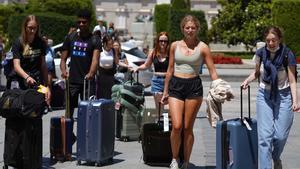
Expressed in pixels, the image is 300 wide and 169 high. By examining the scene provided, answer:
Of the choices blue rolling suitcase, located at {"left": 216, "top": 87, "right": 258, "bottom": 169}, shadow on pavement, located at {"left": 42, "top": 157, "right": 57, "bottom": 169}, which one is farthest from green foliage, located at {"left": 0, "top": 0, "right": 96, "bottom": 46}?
blue rolling suitcase, located at {"left": 216, "top": 87, "right": 258, "bottom": 169}

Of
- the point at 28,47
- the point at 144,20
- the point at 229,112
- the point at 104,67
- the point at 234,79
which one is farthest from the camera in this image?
the point at 144,20

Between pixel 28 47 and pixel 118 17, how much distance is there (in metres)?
62.5

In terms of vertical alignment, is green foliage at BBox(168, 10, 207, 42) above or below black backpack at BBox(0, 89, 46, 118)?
below

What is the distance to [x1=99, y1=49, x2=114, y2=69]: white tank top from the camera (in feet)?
44.4

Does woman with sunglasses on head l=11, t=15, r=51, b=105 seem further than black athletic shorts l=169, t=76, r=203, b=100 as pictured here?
Yes

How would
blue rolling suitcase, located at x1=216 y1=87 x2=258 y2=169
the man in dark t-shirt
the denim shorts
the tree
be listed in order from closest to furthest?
blue rolling suitcase, located at x1=216 y1=87 x2=258 y2=169, the man in dark t-shirt, the denim shorts, the tree

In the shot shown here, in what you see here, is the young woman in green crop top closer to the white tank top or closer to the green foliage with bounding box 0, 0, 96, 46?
the white tank top

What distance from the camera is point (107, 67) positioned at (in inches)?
536

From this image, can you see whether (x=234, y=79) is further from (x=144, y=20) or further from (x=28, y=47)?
(x=144, y=20)

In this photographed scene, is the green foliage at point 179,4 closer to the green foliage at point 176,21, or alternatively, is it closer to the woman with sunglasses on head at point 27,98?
the green foliage at point 176,21

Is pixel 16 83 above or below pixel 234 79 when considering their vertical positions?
above

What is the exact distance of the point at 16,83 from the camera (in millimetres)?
9391

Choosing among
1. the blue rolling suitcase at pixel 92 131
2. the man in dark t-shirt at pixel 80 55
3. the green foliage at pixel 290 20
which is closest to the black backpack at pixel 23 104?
the blue rolling suitcase at pixel 92 131

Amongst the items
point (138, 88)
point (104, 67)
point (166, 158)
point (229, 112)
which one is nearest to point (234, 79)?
point (229, 112)
